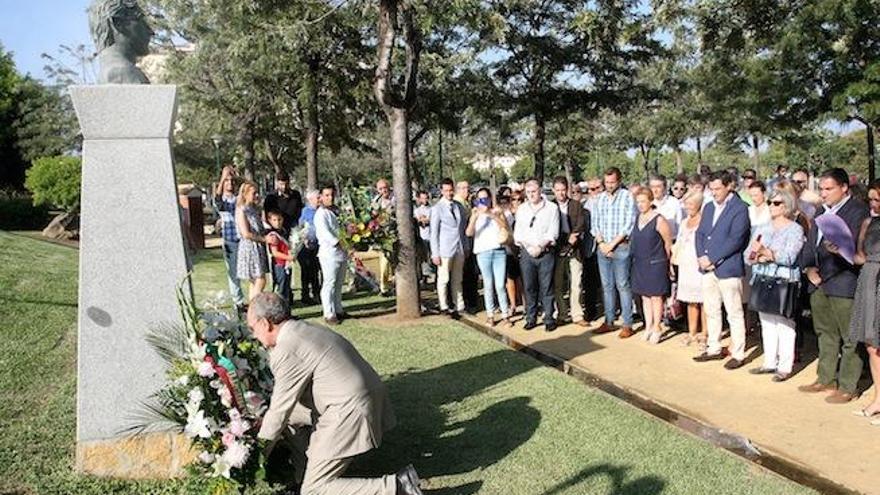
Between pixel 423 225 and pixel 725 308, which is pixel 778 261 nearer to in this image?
pixel 725 308

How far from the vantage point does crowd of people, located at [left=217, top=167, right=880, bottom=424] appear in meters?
6.48

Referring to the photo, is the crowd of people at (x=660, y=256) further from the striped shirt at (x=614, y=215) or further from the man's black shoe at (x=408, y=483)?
the man's black shoe at (x=408, y=483)

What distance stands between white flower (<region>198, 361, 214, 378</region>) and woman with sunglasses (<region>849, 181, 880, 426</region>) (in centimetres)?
493

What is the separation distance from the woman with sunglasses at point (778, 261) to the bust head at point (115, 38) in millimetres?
5758

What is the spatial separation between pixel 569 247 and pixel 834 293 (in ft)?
12.5

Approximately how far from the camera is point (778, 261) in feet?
22.7

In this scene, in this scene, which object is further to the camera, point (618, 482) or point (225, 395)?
point (618, 482)

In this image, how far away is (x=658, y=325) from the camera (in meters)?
8.79


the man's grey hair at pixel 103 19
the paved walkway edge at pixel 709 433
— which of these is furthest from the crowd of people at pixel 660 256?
the man's grey hair at pixel 103 19

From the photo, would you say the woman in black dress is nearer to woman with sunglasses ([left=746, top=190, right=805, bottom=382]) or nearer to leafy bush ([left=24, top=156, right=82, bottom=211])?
woman with sunglasses ([left=746, top=190, right=805, bottom=382])

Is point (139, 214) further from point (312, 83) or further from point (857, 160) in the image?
point (857, 160)

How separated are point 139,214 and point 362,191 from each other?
5.94m

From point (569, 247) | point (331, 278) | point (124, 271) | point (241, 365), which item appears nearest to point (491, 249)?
point (569, 247)

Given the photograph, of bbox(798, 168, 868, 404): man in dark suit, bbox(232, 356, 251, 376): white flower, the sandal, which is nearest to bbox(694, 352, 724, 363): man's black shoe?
bbox(798, 168, 868, 404): man in dark suit
